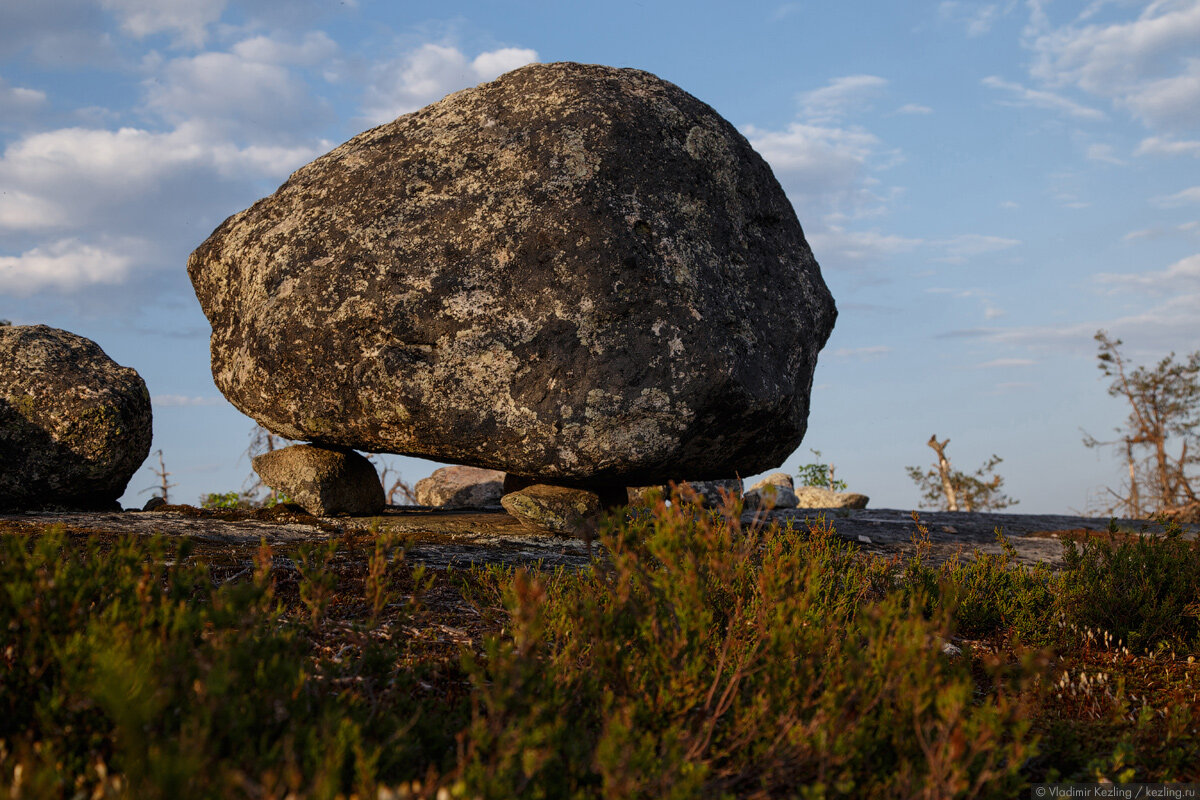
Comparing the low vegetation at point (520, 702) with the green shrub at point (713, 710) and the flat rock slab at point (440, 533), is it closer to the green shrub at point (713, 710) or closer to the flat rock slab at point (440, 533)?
the green shrub at point (713, 710)

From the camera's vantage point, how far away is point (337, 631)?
4352 mm

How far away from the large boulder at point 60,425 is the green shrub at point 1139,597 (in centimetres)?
993

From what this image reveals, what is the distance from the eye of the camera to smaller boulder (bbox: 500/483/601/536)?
8.59m

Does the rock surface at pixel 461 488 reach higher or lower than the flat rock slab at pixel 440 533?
higher

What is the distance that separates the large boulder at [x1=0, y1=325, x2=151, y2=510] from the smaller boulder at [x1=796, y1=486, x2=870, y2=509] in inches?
545

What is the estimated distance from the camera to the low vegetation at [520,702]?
255cm

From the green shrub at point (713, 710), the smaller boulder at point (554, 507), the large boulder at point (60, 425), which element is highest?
the large boulder at point (60, 425)

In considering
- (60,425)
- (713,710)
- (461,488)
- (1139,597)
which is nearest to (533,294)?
(713,710)

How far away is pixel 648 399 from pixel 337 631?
13.0 ft

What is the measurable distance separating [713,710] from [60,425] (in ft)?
28.6

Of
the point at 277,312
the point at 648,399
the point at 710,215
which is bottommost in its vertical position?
the point at 648,399

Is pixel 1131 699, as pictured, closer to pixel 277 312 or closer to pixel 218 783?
pixel 218 783

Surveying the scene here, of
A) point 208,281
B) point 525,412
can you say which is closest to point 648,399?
point 525,412

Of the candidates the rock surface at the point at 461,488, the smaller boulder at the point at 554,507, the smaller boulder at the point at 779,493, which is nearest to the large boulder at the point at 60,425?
the smaller boulder at the point at 554,507
